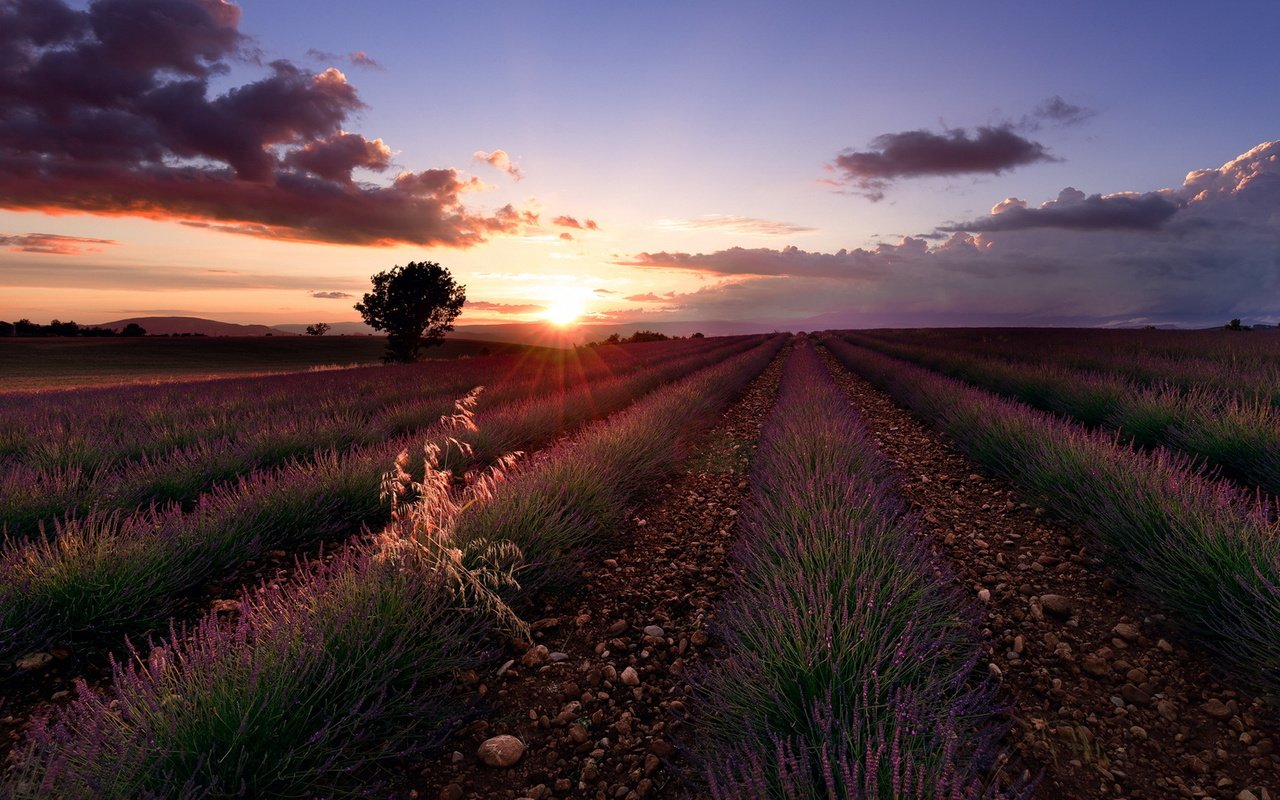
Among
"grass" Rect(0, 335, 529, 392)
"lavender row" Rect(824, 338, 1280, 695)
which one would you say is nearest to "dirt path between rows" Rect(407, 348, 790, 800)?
"lavender row" Rect(824, 338, 1280, 695)

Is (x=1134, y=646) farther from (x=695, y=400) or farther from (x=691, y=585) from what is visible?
(x=695, y=400)

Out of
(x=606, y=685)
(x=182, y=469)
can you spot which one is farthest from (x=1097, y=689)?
(x=182, y=469)

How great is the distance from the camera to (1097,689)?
8.89 ft

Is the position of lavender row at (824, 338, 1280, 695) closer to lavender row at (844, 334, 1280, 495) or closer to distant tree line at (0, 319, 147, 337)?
lavender row at (844, 334, 1280, 495)

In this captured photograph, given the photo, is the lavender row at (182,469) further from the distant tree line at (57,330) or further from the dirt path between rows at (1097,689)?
the distant tree line at (57,330)

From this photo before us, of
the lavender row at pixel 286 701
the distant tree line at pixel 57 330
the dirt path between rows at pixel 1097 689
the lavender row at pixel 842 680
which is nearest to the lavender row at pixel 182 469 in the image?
the lavender row at pixel 286 701

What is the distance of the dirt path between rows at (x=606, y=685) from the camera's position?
88.4 inches

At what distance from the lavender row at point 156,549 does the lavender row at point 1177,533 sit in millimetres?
5802

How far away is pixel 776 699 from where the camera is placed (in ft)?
A: 6.36

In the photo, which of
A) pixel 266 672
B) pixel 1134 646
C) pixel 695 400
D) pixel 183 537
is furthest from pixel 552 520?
pixel 695 400

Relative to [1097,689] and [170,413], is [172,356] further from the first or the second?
[1097,689]

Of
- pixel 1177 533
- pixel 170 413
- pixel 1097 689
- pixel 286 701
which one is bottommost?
pixel 1097 689

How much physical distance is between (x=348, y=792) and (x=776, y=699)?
5.17 ft

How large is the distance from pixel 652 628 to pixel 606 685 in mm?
563
